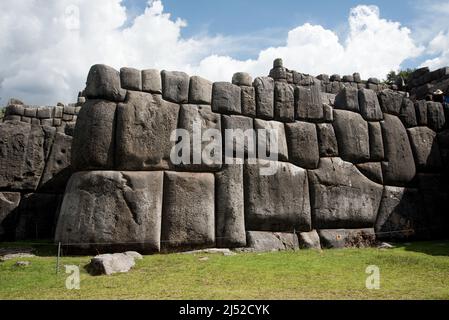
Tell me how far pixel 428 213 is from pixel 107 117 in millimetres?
8152

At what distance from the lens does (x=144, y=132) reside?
8.21 meters

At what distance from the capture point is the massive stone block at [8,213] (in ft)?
29.9

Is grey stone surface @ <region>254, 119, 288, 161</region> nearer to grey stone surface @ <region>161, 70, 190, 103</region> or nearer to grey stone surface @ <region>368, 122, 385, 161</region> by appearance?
grey stone surface @ <region>161, 70, 190, 103</region>

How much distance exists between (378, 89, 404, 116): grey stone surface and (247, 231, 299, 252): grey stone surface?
4.52 m

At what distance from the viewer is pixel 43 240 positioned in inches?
355

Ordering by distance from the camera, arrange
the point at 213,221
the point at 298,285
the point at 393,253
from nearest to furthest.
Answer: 1. the point at 298,285
2. the point at 393,253
3. the point at 213,221

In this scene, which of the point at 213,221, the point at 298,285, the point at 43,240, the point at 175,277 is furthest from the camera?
the point at 43,240

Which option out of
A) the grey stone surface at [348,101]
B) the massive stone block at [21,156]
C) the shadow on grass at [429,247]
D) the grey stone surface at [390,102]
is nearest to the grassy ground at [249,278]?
the shadow on grass at [429,247]

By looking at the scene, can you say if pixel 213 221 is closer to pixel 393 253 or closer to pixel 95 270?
pixel 95 270

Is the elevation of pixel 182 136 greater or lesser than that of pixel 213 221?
greater

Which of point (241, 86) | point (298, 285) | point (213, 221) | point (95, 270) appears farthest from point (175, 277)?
point (241, 86)

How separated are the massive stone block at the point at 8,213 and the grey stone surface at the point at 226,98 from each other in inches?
196

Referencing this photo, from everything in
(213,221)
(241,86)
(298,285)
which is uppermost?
(241,86)
